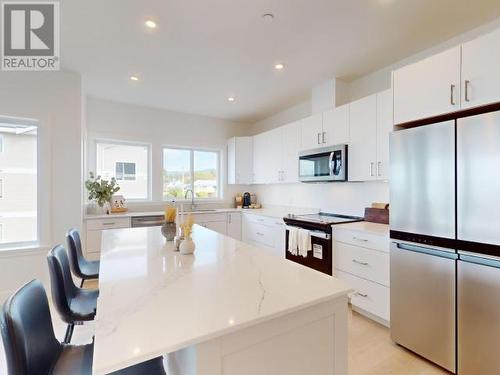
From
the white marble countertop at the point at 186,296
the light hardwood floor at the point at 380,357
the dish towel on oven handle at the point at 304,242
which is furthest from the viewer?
the dish towel on oven handle at the point at 304,242

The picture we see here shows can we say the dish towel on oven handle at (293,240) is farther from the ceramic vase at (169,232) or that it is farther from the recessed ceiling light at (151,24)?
the recessed ceiling light at (151,24)

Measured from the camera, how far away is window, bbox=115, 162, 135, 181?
447cm

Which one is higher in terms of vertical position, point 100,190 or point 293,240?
point 100,190

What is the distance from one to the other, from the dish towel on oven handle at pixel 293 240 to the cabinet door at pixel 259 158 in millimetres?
1639

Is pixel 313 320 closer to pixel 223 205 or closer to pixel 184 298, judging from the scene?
pixel 184 298

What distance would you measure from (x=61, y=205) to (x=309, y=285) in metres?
3.34

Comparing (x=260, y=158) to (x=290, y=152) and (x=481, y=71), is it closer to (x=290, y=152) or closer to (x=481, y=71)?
(x=290, y=152)

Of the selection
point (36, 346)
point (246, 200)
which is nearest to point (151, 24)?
point (36, 346)

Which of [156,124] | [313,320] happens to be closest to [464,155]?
[313,320]

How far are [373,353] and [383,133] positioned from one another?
2086 mm

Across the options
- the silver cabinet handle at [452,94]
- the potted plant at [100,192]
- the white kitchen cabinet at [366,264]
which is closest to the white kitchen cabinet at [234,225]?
the potted plant at [100,192]

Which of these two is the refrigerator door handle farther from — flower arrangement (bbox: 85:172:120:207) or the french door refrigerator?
flower arrangement (bbox: 85:172:120:207)

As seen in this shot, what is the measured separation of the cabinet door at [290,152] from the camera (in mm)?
4000

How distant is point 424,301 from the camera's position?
6.47 feet
